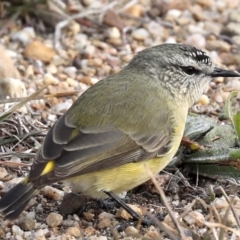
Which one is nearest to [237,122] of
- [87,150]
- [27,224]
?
[87,150]

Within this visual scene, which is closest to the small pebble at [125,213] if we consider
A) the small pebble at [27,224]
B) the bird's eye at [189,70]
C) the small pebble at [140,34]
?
the small pebble at [27,224]

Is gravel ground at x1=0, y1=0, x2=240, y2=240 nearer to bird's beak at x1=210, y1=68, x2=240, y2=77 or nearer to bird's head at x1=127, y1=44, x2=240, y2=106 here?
bird's head at x1=127, y1=44, x2=240, y2=106

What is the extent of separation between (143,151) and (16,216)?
1.02 metres

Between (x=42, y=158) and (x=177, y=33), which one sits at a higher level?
(x=42, y=158)

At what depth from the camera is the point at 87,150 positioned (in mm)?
4586

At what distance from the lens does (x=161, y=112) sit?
5.06 m

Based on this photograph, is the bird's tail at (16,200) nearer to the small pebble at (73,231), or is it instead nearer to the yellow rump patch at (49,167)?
the yellow rump patch at (49,167)

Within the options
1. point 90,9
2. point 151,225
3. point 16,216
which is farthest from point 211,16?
point 16,216

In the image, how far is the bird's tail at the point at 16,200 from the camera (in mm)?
4332

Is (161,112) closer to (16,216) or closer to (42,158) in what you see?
(42,158)

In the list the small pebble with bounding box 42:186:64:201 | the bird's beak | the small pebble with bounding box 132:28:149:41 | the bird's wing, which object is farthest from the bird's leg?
the small pebble with bounding box 132:28:149:41

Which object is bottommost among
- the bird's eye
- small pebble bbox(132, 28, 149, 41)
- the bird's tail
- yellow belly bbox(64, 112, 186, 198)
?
small pebble bbox(132, 28, 149, 41)

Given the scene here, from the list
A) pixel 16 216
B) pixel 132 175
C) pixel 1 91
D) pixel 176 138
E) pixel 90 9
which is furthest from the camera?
pixel 90 9

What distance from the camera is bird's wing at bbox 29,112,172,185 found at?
14.6 feet
